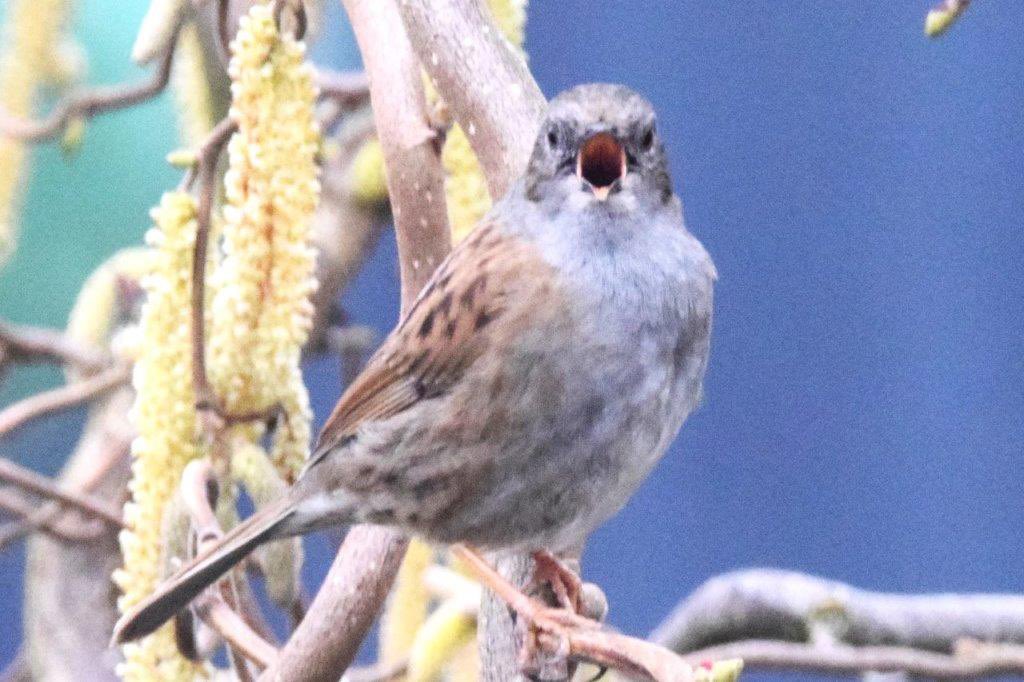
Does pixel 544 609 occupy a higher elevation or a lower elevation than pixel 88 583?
higher

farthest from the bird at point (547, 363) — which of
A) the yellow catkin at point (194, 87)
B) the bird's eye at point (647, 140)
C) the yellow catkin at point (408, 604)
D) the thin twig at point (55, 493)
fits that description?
the yellow catkin at point (194, 87)

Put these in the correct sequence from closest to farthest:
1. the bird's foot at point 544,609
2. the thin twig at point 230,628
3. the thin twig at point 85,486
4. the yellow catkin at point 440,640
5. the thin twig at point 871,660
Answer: the bird's foot at point 544,609, the thin twig at point 230,628, the yellow catkin at point 440,640, the thin twig at point 871,660, the thin twig at point 85,486

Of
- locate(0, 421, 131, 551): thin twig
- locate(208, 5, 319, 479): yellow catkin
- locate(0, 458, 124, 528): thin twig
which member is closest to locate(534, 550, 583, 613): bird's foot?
locate(208, 5, 319, 479): yellow catkin

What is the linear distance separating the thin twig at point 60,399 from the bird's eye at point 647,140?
27.3 inches

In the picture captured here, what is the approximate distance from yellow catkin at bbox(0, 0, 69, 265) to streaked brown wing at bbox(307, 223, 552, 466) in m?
0.65

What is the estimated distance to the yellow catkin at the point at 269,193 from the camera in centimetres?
85

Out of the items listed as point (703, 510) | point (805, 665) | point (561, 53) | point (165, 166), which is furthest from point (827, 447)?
point (165, 166)

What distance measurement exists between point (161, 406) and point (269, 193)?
0.52ft

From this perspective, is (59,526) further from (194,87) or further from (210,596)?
(210,596)

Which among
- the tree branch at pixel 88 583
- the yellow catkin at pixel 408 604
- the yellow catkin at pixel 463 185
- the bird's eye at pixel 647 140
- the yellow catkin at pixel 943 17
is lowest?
the tree branch at pixel 88 583

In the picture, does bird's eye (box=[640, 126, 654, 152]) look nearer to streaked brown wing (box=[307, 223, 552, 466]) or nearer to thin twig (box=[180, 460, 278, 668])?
streaked brown wing (box=[307, 223, 552, 466])

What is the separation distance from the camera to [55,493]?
1.23 metres

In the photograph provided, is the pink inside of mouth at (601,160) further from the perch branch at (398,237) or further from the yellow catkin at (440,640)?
the yellow catkin at (440,640)

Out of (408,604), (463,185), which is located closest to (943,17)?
(463,185)
